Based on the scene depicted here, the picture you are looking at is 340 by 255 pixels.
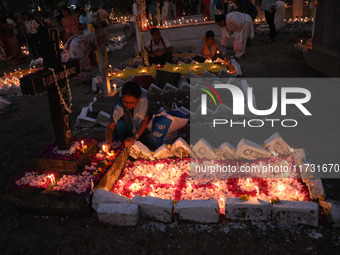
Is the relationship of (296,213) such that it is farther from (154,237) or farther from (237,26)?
(237,26)

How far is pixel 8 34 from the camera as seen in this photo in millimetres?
13250

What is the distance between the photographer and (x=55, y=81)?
3617mm

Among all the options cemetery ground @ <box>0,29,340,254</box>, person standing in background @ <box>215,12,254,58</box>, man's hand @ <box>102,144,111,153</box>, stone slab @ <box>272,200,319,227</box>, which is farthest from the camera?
person standing in background @ <box>215,12,254,58</box>

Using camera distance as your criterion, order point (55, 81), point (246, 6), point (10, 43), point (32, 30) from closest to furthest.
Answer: point (55, 81), point (246, 6), point (32, 30), point (10, 43)

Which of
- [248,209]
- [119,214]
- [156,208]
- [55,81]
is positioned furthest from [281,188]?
[55,81]

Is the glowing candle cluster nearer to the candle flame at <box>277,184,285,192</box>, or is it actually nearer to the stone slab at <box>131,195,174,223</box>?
the candle flame at <box>277,184,285,192</box>

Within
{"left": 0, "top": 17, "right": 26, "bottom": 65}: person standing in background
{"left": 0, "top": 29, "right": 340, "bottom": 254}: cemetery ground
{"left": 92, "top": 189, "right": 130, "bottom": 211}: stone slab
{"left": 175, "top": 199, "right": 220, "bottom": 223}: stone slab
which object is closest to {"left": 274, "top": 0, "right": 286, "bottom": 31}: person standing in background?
{"left": 0, "top": 17, "right": 26, "bottom": 65}: person standing in background

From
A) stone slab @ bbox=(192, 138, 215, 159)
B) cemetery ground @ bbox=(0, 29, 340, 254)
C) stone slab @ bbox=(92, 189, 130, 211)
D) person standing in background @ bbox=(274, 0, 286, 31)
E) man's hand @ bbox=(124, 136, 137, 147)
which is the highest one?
person standing in background @ bbox=(274, 0, 286, 31)

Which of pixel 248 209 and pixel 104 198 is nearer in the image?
pixel 248 209

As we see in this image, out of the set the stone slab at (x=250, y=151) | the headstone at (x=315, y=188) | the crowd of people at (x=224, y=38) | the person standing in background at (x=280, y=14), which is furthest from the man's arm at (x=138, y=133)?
the person standing in background at (x=280, y=14)

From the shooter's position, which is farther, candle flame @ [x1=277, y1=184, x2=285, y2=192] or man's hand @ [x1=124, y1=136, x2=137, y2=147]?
man's hand @ [x1=124, y1=136, x2=137, y2=147]

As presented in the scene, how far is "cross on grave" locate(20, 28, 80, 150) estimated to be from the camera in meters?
3.37

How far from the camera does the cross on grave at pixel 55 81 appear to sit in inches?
133

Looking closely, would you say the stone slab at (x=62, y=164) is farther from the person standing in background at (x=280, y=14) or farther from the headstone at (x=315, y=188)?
the person standing in background at (x=280, y=14)
